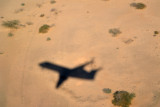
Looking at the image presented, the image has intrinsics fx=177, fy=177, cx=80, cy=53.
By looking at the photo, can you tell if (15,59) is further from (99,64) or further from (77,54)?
(99,64)

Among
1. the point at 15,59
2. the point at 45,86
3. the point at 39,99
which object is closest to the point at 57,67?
the point at 45,86

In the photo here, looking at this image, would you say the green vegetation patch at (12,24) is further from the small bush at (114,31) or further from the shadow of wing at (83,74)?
the small bush at (114,31)

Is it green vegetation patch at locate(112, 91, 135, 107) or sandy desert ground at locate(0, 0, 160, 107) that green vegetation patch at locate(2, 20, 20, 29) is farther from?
green vegetation patch at locate(112, 91, 135, 107)

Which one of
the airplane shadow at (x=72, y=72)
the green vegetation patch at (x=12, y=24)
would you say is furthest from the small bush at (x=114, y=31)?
the green vegetation patch at (x=12, y=24)

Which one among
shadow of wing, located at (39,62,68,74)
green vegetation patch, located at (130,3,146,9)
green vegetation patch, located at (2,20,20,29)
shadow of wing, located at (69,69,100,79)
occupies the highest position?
green vegetation patch, located at (130,3,146,9)

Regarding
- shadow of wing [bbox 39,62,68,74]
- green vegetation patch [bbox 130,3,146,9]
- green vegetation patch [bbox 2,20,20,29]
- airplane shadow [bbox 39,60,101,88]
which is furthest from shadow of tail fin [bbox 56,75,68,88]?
green vegetation patch [bbox 130,3,146,9]
